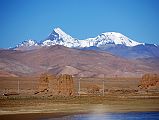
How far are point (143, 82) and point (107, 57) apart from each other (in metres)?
123

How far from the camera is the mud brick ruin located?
5247 cm

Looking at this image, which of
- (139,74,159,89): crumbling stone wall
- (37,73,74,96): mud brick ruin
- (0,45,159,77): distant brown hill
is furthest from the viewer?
(0,45,159,77): distant brown hill

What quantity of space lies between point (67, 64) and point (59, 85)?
118595mm

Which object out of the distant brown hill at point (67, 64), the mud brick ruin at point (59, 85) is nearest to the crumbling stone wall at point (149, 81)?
the mud brick ruin at point (59, 85)

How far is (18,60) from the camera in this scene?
182625 millimetres

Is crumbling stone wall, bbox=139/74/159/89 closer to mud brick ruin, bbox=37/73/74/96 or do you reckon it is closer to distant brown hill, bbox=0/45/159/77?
mud brick ruin, bbox=37/73/74/96

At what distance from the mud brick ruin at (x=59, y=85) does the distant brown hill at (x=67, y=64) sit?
292 feet

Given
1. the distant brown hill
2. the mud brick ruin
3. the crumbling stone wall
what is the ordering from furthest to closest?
1. the distant brown hill
2. the crumbling stone wall
3. the mud brick ruin

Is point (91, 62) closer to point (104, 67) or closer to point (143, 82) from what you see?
point (104, 67)

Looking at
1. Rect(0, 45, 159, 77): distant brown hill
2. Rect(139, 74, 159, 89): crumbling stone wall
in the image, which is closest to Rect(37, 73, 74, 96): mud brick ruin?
Rect(139, 74, 159, 89): crumbling stone wall

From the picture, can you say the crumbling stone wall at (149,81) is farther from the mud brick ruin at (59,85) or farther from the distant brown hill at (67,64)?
the distant brown hill at (67,64)

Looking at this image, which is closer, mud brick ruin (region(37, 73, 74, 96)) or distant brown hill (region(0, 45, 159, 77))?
mud brick ruin (region(37, 73, 74, 96))

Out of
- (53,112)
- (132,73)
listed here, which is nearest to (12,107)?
(53,112)

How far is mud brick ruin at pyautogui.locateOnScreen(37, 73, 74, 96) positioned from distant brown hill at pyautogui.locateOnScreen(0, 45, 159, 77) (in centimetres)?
8886
